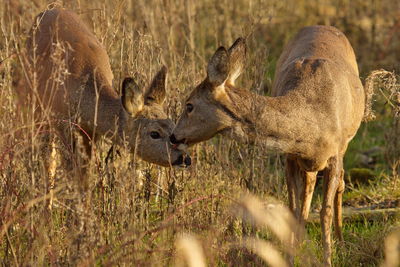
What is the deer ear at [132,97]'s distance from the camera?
22.5 feet

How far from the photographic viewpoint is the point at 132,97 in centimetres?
704

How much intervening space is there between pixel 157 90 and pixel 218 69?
4.34ft

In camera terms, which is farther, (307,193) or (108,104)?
(108,104)

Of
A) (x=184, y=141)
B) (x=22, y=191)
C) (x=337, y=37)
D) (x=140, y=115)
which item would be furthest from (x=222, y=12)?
(x=22, y=191)

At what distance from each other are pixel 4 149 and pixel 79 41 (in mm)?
2593

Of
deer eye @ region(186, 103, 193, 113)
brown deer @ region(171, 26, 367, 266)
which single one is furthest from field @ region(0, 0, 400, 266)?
deer eye @ region(186, 103, 193, 113)

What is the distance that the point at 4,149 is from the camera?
536cm

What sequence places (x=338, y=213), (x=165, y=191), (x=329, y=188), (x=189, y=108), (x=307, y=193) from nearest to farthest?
(x=189, y=108), (x=329, y=188), (x=165, y=191), (x=307, y=193), (x=338, y=213)

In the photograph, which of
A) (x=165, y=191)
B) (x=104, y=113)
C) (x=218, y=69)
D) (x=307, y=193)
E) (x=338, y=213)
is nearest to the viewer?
(x=218, y=69)

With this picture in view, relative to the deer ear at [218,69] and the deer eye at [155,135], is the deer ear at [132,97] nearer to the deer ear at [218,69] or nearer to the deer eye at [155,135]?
the deer eye at [155,135]

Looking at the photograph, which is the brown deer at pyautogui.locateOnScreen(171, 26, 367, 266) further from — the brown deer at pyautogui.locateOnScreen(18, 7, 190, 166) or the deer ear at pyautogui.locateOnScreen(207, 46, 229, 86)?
the brown deer at pyautogui.locateOnScreen(18, 7, 190, 166)

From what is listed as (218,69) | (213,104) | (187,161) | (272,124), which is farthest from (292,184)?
(218,69)

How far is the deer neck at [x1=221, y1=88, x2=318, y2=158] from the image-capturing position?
5.96 meters

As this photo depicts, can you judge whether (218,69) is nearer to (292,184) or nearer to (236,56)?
(236,56)
